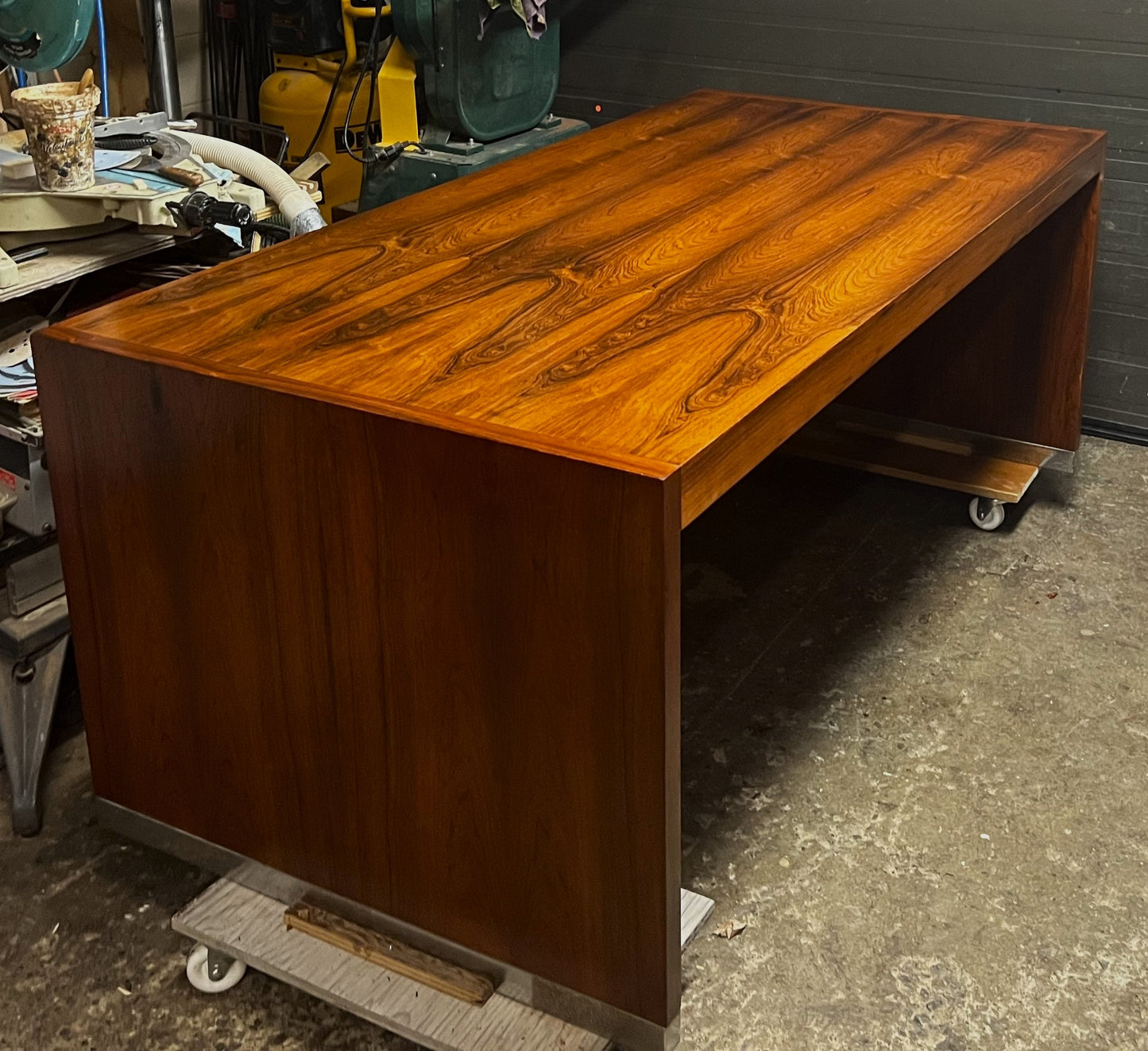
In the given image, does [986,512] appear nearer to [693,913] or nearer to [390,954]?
[693,913]

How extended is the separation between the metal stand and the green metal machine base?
1114mm

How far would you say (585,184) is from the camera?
2.02 metres

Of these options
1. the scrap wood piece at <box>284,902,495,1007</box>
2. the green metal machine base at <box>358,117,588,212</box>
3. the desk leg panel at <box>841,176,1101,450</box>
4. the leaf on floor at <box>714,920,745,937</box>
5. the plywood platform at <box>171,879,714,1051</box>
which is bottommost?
the leaf on floor at <box>714,920,745,937</box>

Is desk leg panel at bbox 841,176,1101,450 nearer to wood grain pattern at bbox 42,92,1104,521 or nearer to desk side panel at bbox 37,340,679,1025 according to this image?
wood grain pattern at bbox 42,92,1104,521

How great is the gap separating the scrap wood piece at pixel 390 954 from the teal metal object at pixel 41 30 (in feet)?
3.44

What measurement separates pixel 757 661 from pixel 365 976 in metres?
0.92

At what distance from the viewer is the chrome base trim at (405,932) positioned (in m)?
1.35

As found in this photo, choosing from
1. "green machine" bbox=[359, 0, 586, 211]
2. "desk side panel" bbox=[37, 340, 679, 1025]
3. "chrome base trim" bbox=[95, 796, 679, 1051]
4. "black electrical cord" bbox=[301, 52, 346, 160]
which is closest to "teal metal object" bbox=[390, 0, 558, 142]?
"green machine" bbox=[359, 0, 586, 211]

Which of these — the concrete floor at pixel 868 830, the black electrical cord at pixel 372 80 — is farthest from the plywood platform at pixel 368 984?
the black electrical cord at pixel 372 80

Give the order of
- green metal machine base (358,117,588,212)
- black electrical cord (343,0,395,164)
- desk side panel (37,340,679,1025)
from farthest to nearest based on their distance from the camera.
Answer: black electrical cord (343,0,395,164)
green metal machine base (358,117,588,212)
desk side panel (37,340,679,1025)

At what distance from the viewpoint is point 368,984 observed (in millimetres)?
1454

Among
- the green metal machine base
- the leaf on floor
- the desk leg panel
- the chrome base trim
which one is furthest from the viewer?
the green metal machine base

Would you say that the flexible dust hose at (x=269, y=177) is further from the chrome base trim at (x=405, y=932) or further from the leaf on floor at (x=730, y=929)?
the leaf on floor at (x=730, y=929)

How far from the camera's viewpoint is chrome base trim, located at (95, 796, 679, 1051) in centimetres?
135
